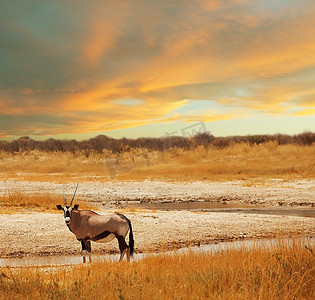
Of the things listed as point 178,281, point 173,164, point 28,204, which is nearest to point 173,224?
point 28,204

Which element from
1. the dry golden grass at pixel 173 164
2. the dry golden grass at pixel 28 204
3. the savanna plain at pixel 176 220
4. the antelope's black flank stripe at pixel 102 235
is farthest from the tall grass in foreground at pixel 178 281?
the dry golden grass at pixel 173 164

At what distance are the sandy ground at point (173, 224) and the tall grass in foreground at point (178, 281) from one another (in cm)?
145

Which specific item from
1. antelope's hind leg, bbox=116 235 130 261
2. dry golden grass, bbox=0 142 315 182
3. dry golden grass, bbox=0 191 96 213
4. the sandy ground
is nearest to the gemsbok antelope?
antelope's hind leg, bbox=116 235 130 261

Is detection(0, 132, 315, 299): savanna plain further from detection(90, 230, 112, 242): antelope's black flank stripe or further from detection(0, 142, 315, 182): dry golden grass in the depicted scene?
detection(90, 230, 112, 242): antelope's black flank stripe

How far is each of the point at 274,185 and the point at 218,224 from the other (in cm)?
1372

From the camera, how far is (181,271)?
25.2 ft

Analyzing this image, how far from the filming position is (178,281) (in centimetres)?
706

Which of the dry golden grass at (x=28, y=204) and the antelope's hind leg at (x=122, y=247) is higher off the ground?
the antelope's hind leg at (x=122, y=247)

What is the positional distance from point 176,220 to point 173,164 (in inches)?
981

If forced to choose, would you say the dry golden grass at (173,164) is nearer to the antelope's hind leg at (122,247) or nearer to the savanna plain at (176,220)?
the savanna plain at (176,220)

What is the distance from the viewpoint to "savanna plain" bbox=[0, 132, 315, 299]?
6.73 m

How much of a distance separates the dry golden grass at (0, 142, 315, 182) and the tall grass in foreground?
25.0m

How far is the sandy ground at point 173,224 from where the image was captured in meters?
12.9

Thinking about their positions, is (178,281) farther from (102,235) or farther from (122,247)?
(102,235)
